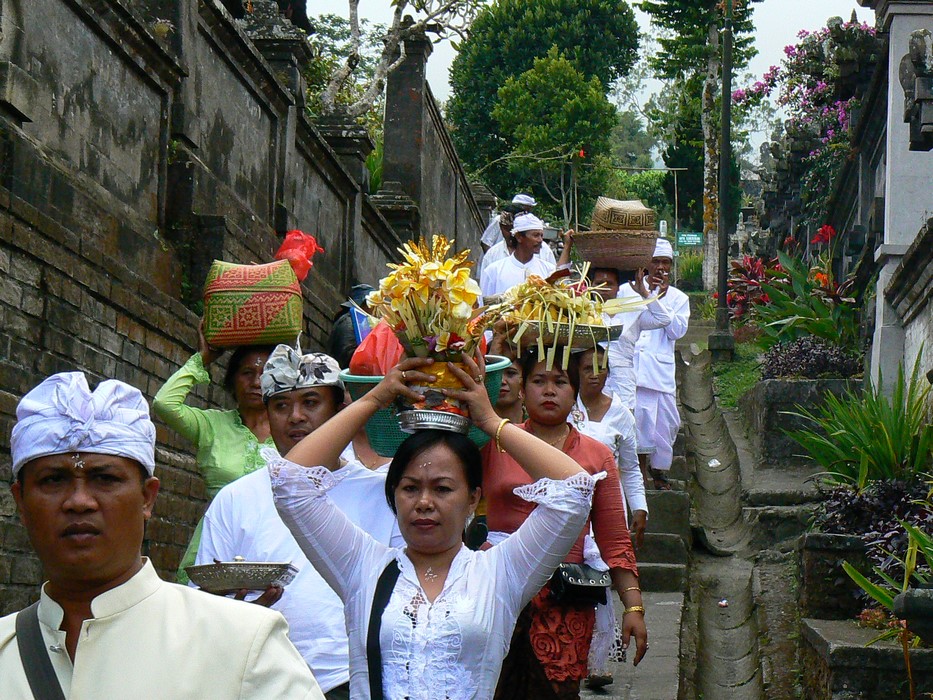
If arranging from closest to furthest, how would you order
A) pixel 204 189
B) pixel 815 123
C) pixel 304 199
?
1. pixel 204 189
2. pixel 304 199
3. pixel 815 123

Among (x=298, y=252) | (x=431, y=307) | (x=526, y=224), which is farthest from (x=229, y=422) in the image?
(x=526, y=224)

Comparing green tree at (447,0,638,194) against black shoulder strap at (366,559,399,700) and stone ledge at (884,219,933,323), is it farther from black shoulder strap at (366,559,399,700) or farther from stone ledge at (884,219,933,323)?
black shoulder strap at (366,559,399,700)

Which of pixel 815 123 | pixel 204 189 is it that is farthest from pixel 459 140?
pixel 204 189

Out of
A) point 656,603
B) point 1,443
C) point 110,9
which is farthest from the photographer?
point 656,603

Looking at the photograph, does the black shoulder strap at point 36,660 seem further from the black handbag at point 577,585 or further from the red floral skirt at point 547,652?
the black handbag at point 577,585

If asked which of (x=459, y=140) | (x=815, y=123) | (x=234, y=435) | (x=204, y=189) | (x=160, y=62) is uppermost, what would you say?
(x=459, y=140)

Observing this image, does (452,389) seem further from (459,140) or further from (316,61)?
(459,140)

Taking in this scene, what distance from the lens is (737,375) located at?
16.4 m

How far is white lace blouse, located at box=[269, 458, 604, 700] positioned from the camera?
12.2 ft

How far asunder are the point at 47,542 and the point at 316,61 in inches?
609

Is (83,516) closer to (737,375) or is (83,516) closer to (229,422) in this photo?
(229,422)

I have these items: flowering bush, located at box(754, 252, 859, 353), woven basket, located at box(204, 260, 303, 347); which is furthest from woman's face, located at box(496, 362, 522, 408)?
flowering bush, located at box(754, 252, 859, 353)

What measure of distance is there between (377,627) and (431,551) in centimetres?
26

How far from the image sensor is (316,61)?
57.9 feet
